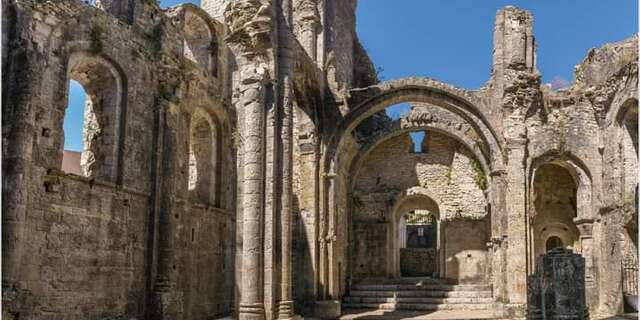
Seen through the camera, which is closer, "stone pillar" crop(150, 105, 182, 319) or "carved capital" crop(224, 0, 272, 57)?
"carved capital" crop(224, 0, 272, 57)

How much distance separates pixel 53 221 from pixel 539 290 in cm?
836

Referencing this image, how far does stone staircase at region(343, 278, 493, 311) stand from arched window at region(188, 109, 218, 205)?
5.41 m

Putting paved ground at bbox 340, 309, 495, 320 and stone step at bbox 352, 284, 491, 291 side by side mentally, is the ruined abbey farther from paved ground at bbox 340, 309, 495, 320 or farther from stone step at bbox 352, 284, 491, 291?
paved ground at bbox 340, 309, 495, 320

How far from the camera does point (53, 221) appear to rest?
11.3 m

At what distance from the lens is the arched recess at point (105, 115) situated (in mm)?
13086

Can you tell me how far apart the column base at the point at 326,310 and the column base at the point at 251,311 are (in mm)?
4787

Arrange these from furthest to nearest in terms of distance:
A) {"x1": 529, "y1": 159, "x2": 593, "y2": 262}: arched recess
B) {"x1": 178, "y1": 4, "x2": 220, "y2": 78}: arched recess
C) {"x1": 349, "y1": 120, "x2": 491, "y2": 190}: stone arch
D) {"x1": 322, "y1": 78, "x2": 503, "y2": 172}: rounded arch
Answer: {"x1": 349, "y1": 120, "x2": 491, "y2": 190}: stone arch < {"x1": 529, "y1": 159, "x2": 593, "y2": 262}: arched recess < {"x1": 178, "y1": 4, "x2": 220, "y2": 78}: arched recess < {"x1": 322, "y1": 78, "x2": 503, "y2": 172}: rounded arch

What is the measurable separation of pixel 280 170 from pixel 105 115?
385 centimetres

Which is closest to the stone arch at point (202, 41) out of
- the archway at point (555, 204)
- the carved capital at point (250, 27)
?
the carved capital at point (250, 27)

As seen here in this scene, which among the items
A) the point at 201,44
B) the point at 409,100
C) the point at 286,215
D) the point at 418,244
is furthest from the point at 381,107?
the point at 418,244

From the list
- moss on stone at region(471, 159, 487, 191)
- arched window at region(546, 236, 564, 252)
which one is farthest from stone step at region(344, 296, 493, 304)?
arched window at region(546, 236, 564, 252)

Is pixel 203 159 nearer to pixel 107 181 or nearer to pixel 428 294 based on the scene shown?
pixel 107 181

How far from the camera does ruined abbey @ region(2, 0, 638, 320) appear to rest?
1138cm

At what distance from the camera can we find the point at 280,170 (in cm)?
1259
